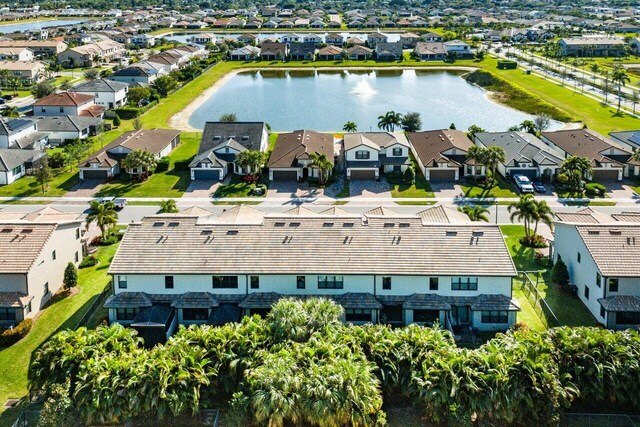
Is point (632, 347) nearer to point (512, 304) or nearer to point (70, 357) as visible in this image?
point (512, 304)

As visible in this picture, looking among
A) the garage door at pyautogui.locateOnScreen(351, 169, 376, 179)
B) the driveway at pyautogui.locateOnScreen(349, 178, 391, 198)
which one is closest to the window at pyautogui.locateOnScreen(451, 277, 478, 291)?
the driveway at pyautogui.locateOnScreen(349, 178, 391, 198)

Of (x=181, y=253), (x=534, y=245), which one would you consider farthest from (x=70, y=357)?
(x=534, y=245)

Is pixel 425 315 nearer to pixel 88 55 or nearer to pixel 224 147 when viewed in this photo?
pixel 224 147

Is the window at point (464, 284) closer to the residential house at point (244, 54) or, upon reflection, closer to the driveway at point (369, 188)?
the driveway at point (369, 188)

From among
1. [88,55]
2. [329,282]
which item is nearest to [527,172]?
[329,282]

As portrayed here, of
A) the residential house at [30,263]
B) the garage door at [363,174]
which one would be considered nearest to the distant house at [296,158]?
the garage door at [363,174]

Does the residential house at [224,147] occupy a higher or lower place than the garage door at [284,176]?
higher
